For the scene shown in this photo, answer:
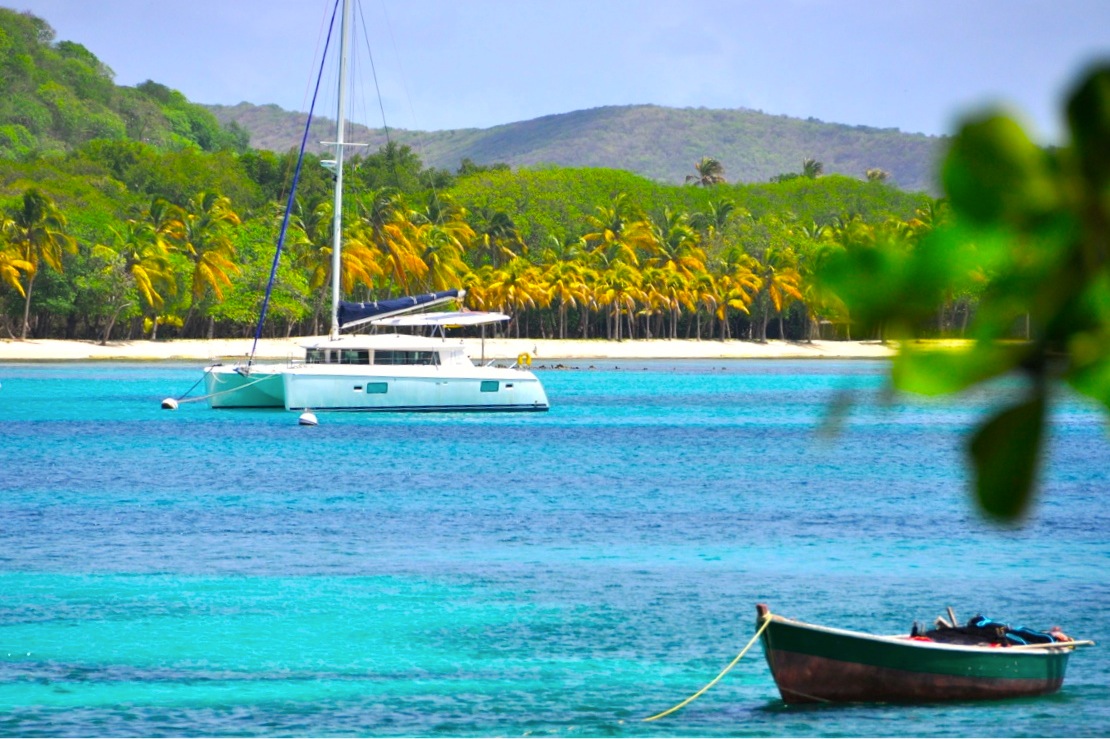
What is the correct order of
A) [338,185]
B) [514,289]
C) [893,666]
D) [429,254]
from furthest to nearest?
[514,289], [429,254], [338,185], [893,666]

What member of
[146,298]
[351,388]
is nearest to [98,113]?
[146,298]

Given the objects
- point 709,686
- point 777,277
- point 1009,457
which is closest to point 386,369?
point 709,686

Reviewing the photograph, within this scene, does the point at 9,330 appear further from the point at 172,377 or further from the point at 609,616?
the point at 609,616

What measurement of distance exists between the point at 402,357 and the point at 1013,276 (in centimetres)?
5315

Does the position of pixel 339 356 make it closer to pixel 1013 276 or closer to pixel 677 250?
pixel 1013 276

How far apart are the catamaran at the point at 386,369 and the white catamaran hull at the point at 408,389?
34 mm

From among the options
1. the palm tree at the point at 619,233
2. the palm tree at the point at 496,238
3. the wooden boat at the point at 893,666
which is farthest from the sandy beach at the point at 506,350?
the wooden boat at the point at 893,666

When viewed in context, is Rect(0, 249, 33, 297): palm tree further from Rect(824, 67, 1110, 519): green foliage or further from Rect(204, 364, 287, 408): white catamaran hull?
Rect(824, 67, 1110, 519): green foliage

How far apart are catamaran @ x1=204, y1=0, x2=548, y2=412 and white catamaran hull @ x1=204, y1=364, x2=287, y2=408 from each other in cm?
10

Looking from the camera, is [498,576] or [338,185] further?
[338,185]

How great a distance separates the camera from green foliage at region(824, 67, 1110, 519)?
0.84 m

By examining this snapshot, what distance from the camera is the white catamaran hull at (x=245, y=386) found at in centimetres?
5725

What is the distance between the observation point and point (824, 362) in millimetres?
130125

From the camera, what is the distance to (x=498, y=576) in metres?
24.0
